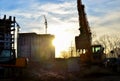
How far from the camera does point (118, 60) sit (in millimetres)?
33062

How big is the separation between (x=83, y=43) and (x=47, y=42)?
1533 cm

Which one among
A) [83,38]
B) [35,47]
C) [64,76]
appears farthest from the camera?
[35,47]

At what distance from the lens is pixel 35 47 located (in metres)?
46.5

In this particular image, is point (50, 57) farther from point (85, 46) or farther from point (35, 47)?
point (85, 46)

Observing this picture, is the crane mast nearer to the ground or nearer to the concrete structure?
the ground

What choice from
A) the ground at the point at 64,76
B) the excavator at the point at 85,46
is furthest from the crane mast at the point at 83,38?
the ground at the point at 64,76

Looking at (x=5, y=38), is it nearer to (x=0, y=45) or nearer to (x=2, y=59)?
(x=0, y=45)

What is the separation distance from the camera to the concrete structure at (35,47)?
4600cm

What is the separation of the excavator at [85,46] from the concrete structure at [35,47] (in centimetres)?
1261

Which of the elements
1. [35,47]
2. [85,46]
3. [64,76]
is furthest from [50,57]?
[64,76]

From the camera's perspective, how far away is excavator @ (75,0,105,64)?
106 ft

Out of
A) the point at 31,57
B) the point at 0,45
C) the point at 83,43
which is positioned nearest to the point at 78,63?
the point at 83,43

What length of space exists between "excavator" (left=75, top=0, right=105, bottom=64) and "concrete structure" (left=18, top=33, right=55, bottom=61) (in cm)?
1261

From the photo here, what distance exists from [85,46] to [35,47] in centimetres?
1522
